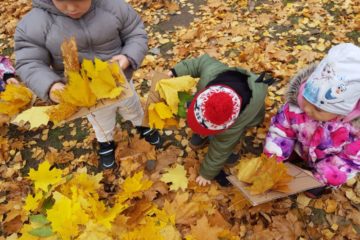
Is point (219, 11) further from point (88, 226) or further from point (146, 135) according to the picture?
point (88, 226)

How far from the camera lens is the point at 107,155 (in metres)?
2.57

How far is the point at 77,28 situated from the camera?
6.04 ft

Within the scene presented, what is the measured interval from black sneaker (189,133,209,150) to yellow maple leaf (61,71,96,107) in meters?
1.04

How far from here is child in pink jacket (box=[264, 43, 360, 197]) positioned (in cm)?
161

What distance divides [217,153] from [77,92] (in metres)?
0.89

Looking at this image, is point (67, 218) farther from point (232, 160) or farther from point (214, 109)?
point (232, 160)

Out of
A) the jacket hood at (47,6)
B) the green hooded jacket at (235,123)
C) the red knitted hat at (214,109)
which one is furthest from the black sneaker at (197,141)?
the jacket hood at (47,6)

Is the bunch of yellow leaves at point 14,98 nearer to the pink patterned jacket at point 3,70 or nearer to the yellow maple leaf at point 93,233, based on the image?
the pink patterned jacket at point 3,70

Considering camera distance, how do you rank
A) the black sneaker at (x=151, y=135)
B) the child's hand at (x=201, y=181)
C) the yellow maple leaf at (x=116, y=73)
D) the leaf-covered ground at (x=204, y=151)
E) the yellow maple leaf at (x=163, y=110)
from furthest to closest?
the black sneaker at (x=151, y=135) < the child's hand at (x=201, y=181) < the leaf-covered ground at (x=204, y=151) < the yellow maple leaf at (x=163, y=110) < the yellow maple leaf at (x=116, y=73)

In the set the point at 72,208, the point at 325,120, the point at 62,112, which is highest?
the point at 62,112

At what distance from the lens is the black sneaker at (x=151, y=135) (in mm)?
2621

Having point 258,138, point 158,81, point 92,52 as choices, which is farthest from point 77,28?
point 258,138

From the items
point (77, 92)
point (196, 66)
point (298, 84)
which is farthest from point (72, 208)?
point (298, 84)

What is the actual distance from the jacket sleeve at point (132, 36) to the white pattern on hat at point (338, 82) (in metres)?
0.98
